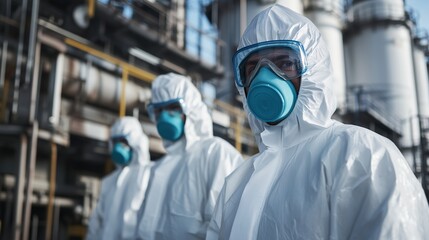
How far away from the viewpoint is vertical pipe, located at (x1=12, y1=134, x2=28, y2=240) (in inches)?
152

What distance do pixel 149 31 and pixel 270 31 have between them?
5088 mm

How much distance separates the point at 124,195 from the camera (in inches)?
141

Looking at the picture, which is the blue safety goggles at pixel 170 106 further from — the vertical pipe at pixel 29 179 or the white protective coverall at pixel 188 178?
the vertical pipe at pixel 29 179

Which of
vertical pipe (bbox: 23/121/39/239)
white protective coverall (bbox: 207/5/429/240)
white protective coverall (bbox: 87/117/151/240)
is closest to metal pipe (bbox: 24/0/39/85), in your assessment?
vertical pipe (bbox: 23/121/39/239)

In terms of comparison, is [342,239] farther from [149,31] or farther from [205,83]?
[205,83]

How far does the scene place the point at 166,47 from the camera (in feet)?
21.5

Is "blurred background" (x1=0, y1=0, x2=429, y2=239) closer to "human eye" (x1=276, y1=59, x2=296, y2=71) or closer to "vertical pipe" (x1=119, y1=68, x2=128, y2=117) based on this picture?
"vertical pipe" (x1=119, y1=68, x2=128, y2=117)

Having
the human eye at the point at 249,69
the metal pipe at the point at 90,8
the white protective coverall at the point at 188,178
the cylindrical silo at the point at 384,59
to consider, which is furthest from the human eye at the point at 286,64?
the cylindrical silo at the point at 384,59

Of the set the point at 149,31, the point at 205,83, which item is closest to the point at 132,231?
the point at 149,31

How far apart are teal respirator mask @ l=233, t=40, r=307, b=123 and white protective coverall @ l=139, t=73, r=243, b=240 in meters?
0.98

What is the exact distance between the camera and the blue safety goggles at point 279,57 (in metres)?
1.39

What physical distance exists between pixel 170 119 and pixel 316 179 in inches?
64.9

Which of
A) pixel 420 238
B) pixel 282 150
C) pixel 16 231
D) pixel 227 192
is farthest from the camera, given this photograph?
pixel 16 231

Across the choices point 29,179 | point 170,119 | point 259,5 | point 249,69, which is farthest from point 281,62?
point 259,5
